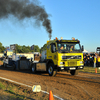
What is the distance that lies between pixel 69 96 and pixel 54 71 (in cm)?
569

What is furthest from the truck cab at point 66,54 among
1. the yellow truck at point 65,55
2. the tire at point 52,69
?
the tire at point 52,69

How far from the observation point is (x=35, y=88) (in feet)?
20.4

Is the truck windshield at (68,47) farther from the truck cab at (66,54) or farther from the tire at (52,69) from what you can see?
the tire at (52,69)

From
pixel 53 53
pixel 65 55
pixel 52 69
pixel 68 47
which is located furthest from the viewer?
pixel 52 69

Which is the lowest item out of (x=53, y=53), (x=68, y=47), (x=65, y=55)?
(x=65, y=55)

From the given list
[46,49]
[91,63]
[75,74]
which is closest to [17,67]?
[46,49]

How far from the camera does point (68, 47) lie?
12023 millimetres

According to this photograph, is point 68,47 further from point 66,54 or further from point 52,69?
point 52,69

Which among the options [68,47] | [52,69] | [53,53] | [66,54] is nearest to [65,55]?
[66,54]

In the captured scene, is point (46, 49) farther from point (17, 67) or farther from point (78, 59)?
point (17, 67)

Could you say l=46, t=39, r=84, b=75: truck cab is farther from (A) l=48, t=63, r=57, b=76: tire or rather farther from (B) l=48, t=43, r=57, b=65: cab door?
(A) l=48, t=63, r=57, b=76: tire

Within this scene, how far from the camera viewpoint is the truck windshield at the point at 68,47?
38.9 feet

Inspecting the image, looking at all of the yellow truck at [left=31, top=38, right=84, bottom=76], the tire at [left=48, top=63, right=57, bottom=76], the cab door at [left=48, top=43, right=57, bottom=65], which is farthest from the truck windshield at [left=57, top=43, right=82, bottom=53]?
the tire at [left=48, top=63, right=57, bottom=76]

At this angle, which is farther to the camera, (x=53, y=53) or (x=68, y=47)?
(x=53, y=53)
